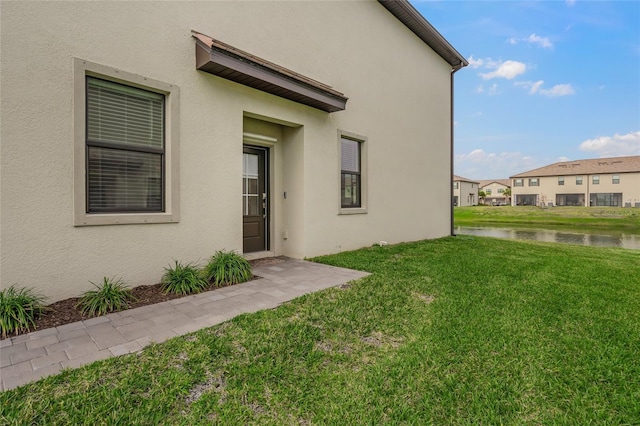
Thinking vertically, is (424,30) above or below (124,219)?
above

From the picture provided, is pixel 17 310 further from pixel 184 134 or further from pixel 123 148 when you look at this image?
pixel 184 134

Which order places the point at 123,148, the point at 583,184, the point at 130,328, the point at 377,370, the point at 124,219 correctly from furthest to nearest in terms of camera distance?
the point at 583,184 → the point at 123,148 → the point at 124,219 → the point at 130,328 → the point at 377,370

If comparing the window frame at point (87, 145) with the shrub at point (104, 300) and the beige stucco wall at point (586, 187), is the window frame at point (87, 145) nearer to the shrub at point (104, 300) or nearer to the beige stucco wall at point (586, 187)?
the shrub at point (104, 300)

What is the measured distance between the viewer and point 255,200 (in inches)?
240

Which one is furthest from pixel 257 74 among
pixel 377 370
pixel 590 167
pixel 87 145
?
pixel 590 167

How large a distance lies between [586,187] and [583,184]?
0.59 metres

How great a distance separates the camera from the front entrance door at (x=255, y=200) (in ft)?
19.4

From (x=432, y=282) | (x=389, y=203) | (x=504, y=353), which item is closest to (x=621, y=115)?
(x=389, y=203)

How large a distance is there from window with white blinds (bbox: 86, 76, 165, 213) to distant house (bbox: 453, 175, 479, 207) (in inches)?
2219

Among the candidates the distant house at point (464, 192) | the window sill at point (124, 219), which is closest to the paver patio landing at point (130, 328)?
the window sill at point (124, 219)

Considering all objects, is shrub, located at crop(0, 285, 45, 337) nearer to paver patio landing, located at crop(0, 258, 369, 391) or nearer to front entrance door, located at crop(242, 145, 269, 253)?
paver patio landing, located at crop(0, 258, 369, 391)

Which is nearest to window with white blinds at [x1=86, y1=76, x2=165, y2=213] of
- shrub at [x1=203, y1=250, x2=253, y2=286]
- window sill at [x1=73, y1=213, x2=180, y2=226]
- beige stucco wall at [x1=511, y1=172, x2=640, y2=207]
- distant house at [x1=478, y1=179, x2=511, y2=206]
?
window sill at [x1=73, y1=213, x2=180, y2=226]

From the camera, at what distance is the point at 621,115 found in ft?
77.9

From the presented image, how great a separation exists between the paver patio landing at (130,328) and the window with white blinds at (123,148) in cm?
152
